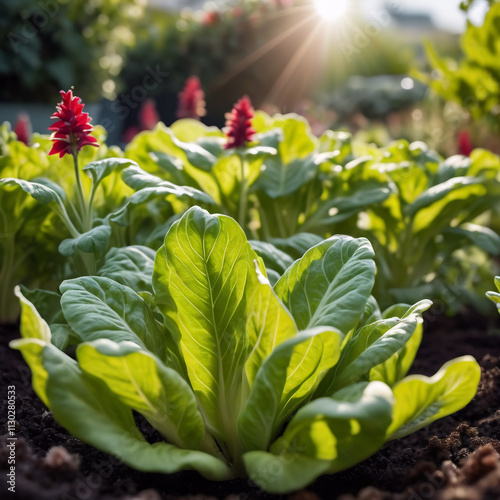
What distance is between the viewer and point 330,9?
9484 mm

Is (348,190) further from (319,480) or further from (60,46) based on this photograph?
(60,46)

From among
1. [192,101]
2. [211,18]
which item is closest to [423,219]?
[192,101]

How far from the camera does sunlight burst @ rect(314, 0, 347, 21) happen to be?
873cm

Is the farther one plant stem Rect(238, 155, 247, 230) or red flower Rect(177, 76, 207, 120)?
red flower Rect(177, 76, 207, 120)

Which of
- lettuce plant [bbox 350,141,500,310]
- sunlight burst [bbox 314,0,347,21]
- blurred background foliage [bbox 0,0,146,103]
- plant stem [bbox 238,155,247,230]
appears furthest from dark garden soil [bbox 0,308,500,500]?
sunlight burst [bbox 314,0,347,21]

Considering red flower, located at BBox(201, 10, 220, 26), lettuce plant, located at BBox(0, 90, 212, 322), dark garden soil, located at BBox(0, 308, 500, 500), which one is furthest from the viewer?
red flower, located at BBox(201, 10, 220, 26)

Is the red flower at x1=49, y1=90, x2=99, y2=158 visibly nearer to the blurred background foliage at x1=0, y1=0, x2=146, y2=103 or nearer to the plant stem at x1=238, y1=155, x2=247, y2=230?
the plant stem at x1=238, y1=155, x2=247, y2=230

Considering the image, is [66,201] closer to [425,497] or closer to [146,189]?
[146,189]

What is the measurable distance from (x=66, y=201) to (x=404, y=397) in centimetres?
143

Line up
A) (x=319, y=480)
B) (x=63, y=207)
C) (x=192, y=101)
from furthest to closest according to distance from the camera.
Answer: (x=192, y=101) < (x=63, y=207) < (x=319, y=480)

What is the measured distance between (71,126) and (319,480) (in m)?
1.25

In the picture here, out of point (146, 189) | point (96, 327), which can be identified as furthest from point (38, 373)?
point (146, 189)

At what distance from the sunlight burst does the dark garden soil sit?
7.54 m

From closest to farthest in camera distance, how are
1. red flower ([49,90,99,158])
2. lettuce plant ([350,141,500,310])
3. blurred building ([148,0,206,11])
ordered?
red flower ([49,90,99,158])
lettuce plant ([350,141,500,310])
blurred building ([148,0,206,11])
